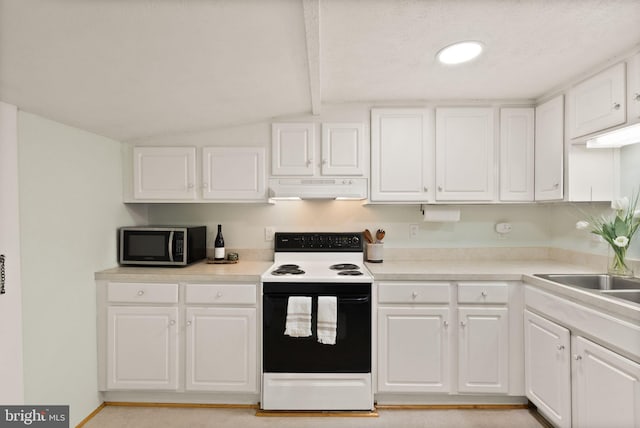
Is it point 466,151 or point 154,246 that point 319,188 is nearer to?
point 466,151

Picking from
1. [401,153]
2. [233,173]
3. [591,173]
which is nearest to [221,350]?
[233,173]

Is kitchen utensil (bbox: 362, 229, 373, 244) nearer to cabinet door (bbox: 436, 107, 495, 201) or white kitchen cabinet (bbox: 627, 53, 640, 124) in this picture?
cabinet door (bbox: 436, 107, 495, 201)

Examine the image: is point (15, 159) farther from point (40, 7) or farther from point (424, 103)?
point (424, 103)

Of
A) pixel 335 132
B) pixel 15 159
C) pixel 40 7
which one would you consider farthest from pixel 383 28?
pixel 15 159

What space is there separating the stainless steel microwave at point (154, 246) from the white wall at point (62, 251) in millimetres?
101

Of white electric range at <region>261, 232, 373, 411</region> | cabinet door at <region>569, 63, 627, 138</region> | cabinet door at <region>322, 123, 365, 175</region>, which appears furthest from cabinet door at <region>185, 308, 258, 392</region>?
cabinet door at <region>569, 63, 627, 138</region>

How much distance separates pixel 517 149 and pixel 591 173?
1.58 ft

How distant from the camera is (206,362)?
2.20 metres

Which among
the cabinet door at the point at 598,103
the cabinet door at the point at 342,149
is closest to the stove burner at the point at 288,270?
the cabinet door at the point at 342,149

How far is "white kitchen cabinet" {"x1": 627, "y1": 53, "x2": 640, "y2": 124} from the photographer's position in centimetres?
164

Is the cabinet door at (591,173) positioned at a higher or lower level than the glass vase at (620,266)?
higher

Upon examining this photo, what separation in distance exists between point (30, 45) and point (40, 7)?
0.25 metres

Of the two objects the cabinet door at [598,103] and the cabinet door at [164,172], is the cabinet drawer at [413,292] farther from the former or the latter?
the cabinet door at [164,172]

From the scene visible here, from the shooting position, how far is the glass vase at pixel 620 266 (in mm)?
1962
